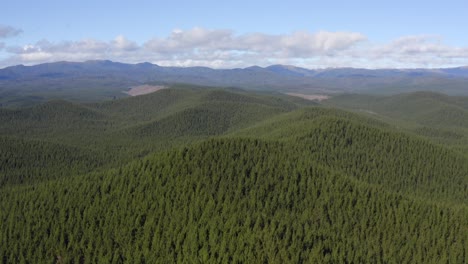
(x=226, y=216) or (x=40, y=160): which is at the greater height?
(x=226, y=216)

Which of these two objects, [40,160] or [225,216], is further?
[40,160]

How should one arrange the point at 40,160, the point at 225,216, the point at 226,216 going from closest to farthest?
the point at 225,216 < the point at 226,216 < the point at 40,160

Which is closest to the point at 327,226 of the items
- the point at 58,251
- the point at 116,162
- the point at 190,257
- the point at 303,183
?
the point at 303,183

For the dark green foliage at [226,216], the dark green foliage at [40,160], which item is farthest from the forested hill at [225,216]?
the dark green foliage at [40,160]

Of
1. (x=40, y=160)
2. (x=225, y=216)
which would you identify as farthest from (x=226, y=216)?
(x=40, y=160)

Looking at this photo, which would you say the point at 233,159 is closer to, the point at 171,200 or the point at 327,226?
the point at 171,200

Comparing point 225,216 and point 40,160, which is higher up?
point 225,216

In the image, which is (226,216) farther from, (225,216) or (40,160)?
(40,160)

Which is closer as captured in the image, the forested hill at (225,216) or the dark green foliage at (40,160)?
the forested hill at (225,216)

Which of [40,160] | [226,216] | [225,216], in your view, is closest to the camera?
[225,216]

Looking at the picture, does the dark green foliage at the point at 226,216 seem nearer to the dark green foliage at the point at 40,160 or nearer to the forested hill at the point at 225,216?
the forested hill at the point at 225,216

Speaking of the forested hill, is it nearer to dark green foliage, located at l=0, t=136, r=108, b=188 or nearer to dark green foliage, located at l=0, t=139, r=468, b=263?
dark green foliage, located at l=0, t=139, r=468, b=263
